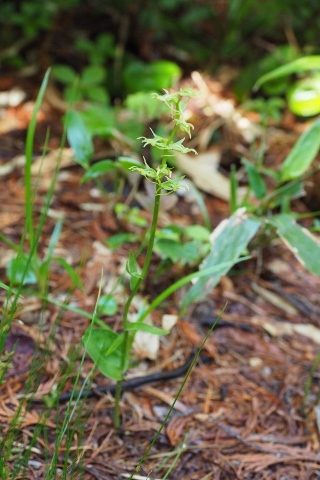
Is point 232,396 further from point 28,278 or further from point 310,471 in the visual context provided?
point 28,278

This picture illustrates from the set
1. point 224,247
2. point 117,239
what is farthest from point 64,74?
point 224,247

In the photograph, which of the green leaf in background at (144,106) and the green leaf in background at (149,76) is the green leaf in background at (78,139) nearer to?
the green leaf in background at (144,106)

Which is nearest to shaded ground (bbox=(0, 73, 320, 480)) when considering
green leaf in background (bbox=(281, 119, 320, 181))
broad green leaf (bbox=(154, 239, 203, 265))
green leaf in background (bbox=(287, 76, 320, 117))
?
broad green leaf (bbox=(154, 239, 203, 265))

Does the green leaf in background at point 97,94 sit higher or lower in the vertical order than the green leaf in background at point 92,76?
lower

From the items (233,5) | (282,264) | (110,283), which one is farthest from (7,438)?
(233,5)

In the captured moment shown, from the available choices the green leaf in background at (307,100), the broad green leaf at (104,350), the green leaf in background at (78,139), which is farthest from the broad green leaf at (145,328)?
the green leaf in background at (307,100)

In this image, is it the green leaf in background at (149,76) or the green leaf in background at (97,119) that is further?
the green leaf in background at (149,76)

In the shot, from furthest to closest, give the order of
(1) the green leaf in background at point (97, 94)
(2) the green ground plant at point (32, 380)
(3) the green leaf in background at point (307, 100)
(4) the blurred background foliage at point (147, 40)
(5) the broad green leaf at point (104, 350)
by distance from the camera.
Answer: (4) the blurred background foliage at point (147, 40) < (1) the green leaf in background at point (97, 94) < (3) the green leaf in background at point (307, 100) < (5) the broad green leaf at point (104, 350) < (2) the green ground plant at point (32, 380)
